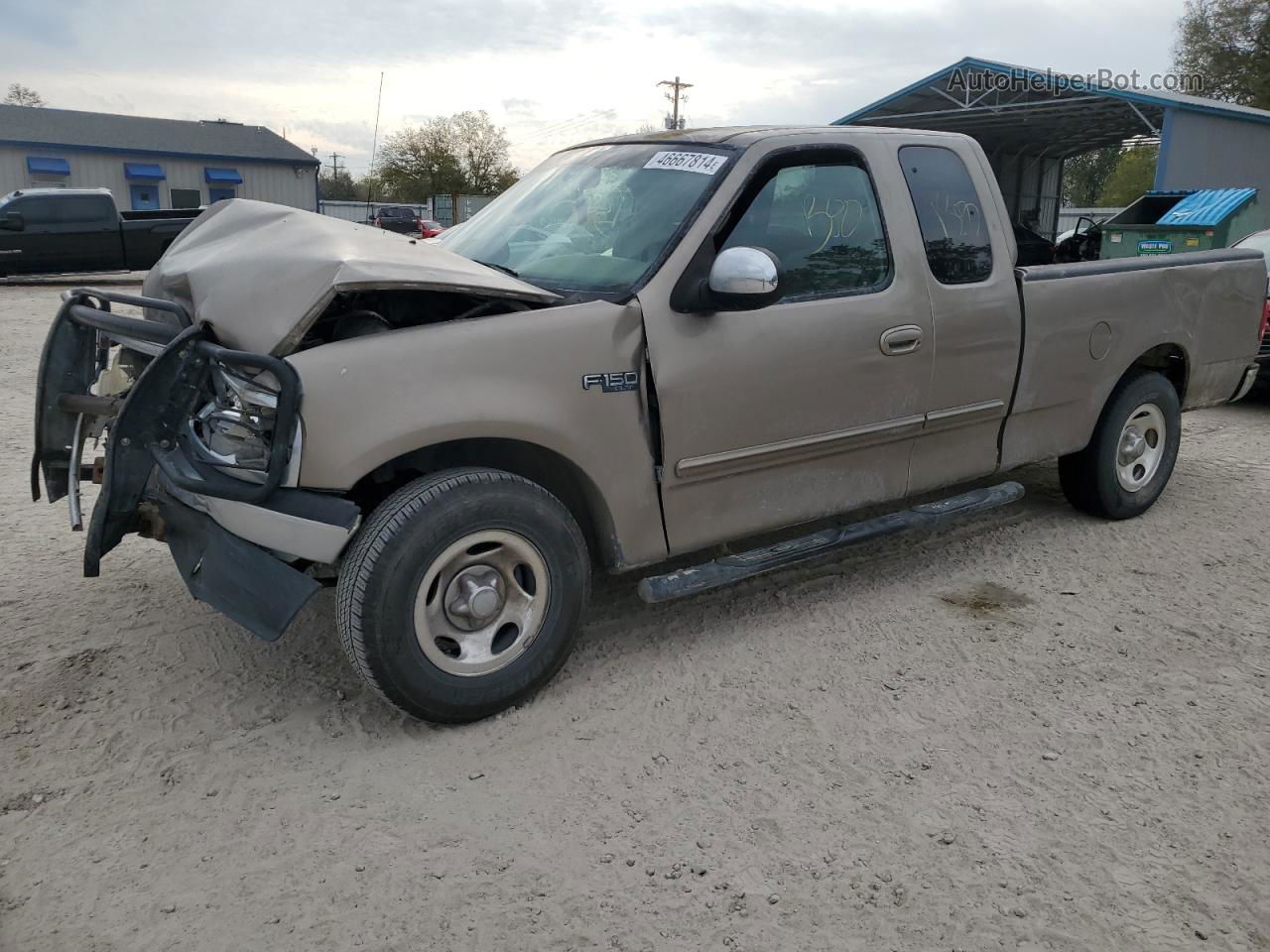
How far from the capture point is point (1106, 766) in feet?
9.96

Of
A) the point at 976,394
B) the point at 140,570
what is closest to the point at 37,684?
the point at 140,570

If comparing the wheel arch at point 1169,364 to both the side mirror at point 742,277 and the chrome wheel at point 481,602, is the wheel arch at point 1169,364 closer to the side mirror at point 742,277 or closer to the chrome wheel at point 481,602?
the side mirror at point 742,277

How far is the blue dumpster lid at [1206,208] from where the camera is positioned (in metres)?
12.5

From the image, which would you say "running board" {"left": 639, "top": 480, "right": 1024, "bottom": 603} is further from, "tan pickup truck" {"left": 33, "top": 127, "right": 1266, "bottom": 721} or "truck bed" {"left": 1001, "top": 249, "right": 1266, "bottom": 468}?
"truck bed" {"left": 1001, "top": 249, "right": 1266, "bottom": 468}

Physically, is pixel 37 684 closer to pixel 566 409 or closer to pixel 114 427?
pixel 114 427

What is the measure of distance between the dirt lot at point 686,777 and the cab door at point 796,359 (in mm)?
577

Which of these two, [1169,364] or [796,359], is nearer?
[796,359]

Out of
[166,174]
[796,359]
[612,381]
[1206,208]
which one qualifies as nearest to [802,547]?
[796,359]

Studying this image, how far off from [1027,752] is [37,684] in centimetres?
333

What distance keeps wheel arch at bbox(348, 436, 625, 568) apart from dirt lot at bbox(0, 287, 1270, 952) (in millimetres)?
546

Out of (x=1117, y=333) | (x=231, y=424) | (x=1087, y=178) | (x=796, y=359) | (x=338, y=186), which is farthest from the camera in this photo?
(x=338, y=186)

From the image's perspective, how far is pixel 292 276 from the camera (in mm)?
3012

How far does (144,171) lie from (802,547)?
4268cm

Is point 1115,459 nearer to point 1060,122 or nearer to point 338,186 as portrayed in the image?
point 1060,122
